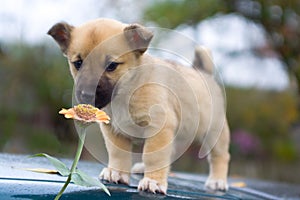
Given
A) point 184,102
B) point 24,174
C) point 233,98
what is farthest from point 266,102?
point 24,174

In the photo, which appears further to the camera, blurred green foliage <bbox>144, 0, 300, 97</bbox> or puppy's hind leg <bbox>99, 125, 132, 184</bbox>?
blurred green foliage <bbox>144, 0, 300, 97</bbox>

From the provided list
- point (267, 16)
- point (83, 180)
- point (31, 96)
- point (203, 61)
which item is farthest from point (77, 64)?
point (267, 16)

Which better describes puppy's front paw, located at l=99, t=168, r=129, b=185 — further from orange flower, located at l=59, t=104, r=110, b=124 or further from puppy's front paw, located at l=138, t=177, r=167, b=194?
orange flower, located at l=59, t=104, r=110, b=124

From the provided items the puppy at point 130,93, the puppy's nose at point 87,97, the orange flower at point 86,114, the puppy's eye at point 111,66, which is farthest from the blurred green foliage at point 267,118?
the orange flower at point 86,114

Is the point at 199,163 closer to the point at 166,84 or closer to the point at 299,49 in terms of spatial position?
the point at 299,49

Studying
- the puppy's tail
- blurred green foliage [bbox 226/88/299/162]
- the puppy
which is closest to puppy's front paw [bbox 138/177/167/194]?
the puppy

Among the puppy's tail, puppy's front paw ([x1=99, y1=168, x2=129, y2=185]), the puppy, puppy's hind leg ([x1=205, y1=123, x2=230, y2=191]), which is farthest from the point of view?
the puppy's tail

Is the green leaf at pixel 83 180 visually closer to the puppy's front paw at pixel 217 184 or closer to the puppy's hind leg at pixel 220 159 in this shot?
the puppy's front paw at pixel 217 184

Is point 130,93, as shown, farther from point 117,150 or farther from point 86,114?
point 86,114

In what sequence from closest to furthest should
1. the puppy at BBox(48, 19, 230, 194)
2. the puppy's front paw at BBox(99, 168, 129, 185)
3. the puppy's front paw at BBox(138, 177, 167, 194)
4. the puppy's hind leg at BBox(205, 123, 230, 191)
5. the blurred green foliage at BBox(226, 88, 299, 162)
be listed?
1. the puppy's front paw at BBox(138, 177, 167, 194)
2. the puppy's front paw at BBox(99, 168, 129, 185)
3. the puppy at BBox(48, 19, 230, 194)
4. the puppy's hind leg at BBox(205, 123, 230, 191)
5. the blurred green foliage at BBox(226, 88, 299, 162)

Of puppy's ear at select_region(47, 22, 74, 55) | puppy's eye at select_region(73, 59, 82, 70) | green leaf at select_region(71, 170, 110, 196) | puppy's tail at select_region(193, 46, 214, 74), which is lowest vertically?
green leaf at select_region(71, 170, 110, 196)
